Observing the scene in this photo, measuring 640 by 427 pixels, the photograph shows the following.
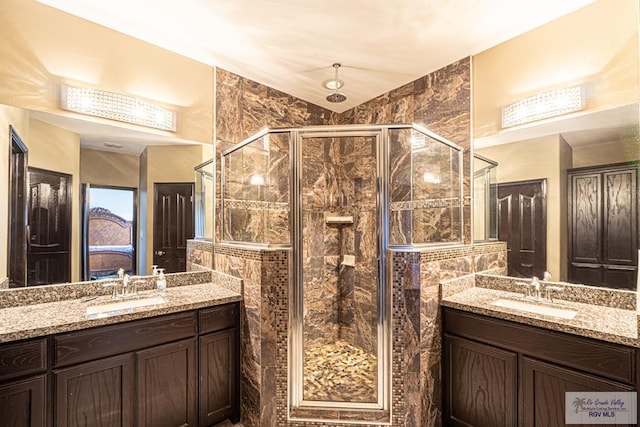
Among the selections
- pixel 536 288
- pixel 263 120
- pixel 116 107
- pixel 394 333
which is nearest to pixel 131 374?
pixel 394 333

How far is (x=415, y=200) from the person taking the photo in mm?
2285

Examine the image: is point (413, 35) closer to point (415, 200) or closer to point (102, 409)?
point (415, 200)

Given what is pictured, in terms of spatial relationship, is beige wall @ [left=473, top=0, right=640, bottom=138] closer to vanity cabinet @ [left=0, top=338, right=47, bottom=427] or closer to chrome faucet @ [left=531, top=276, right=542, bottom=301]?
chrome faucet @ [left=531, top=276, right=542, bottom=301]

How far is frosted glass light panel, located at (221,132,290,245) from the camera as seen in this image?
2191mm

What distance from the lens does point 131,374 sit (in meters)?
1.75

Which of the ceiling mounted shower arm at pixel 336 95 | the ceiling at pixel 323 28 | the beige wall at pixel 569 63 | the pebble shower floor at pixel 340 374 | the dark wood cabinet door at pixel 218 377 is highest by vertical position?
the ceiling at pixel 323 28

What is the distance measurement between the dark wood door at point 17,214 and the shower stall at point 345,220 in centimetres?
126

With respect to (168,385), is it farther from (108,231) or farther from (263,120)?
(263,120)

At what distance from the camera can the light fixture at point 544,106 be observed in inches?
78.0

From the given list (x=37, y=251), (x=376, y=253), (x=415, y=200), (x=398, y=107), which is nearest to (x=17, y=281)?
(x=37, y=251)

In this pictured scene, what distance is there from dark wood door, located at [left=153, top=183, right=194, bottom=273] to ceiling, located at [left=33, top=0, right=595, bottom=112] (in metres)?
1.16

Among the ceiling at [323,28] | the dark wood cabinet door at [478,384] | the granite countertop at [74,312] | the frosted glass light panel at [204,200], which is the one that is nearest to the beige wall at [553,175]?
the dark wood cabinet door at [478,384]

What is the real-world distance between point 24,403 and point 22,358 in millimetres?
220

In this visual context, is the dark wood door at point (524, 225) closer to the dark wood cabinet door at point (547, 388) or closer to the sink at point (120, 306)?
the dark wood cabinet door at point (547, 388)
